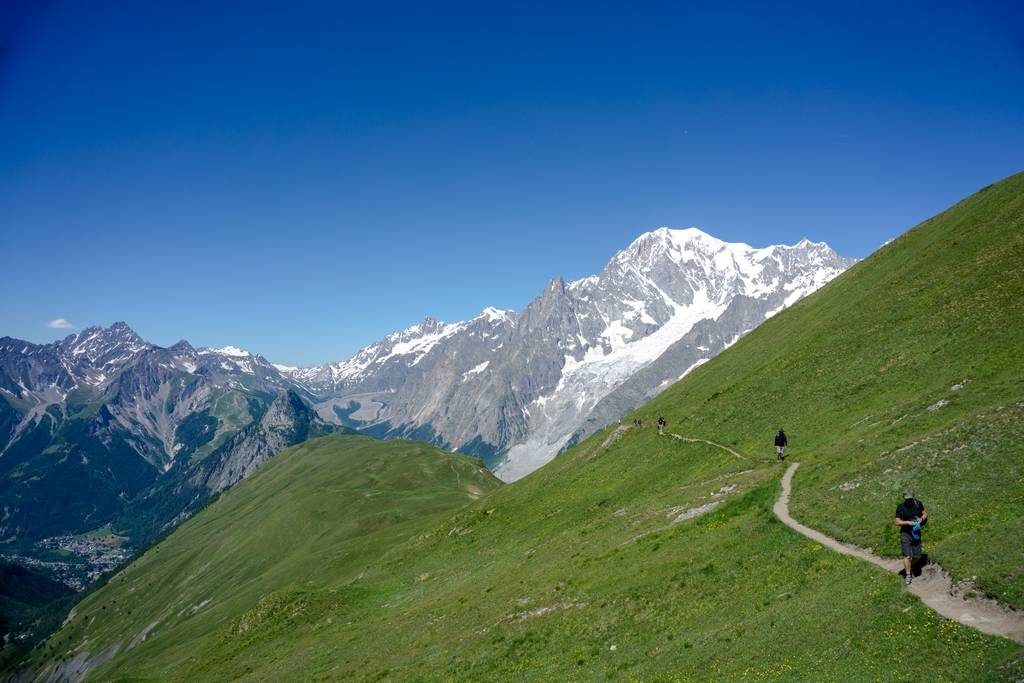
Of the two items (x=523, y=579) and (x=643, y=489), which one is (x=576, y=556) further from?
(x=643, y=489)

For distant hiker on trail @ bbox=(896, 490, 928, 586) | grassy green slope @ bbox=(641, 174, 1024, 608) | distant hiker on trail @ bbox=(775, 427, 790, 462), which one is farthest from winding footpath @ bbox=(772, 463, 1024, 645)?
distant hiker on trail @ bbox=(775, 427, 790, 462)

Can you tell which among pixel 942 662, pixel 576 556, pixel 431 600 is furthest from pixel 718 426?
pixel 942 662

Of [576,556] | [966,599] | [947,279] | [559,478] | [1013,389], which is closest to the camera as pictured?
[966,599]

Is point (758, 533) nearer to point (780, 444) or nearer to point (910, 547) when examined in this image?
point (910, 547)

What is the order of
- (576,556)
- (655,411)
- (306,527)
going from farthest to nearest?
1. (306,527)
2. (655,411)
3. (576,556)

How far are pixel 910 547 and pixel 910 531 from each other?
614mm

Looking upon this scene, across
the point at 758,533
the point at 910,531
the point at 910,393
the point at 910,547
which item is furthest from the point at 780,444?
the point at 910,547

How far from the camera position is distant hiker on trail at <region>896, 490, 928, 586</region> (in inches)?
893

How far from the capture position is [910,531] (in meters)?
23.0

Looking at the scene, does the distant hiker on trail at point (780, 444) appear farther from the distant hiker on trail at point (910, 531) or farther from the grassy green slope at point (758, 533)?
the distant hiker on trail at point (910, 531)

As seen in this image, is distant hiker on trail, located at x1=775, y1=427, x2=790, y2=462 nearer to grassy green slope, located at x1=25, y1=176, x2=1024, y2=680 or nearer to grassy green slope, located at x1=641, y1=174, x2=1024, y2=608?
grassy green slope, located at x1=25, y1=176, x2=1024, y2=680

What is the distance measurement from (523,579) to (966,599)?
3114cm

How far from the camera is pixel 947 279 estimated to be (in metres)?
66.4

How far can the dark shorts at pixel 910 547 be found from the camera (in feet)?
74.4
